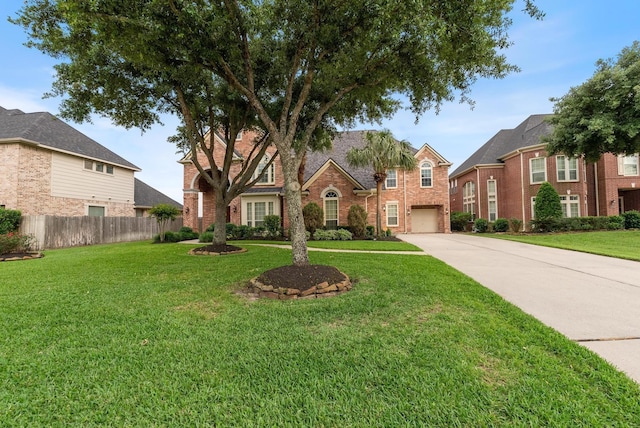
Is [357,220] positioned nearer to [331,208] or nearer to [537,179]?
[331,208]

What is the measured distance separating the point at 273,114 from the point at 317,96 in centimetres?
171

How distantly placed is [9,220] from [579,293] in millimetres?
20634

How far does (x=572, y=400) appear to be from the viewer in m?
2.27

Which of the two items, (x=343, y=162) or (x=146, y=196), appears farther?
(x=146, y=196)

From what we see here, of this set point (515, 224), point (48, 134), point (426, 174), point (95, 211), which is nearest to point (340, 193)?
point (426, 174)

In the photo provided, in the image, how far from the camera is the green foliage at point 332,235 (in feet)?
51.1

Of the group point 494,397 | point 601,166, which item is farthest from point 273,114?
point 601,166

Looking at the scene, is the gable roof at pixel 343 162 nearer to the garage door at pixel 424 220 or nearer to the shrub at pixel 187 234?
the garage door at pixel 424 220

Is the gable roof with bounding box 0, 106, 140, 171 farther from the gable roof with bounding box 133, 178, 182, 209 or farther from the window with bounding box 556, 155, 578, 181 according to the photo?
the window with bounding box 556, 155, 578, 181

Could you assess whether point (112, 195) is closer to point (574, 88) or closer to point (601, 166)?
point (574, 88)

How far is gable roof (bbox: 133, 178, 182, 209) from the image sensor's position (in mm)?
24753

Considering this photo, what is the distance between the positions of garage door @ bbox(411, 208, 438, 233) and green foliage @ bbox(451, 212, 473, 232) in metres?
3.25

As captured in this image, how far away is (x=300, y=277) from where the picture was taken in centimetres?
546

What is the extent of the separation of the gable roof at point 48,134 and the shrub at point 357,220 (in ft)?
51.3
